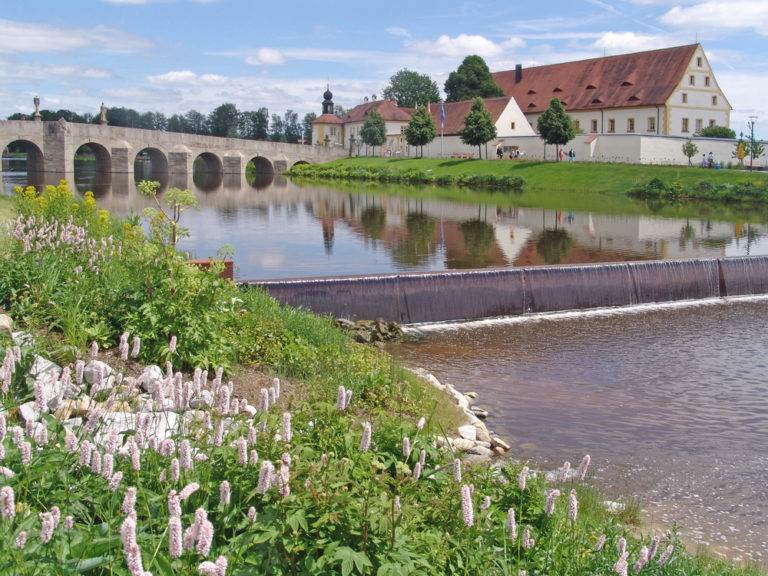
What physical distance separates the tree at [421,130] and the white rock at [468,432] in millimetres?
62947

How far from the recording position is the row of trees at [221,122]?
12094cm

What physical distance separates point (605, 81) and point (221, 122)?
3105 inches

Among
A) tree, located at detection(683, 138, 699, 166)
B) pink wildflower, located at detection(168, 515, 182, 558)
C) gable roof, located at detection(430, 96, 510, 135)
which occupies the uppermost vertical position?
gable roof, located at detection(430, 96, 510, 135)

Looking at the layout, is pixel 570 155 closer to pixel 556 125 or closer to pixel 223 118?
pixel 556 125

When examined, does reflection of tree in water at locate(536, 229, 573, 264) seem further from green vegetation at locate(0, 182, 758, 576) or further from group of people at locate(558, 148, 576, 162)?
group of people at locate(558, 148, 576, 162)

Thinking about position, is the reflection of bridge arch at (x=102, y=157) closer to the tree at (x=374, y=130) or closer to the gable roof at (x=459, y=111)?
the tree at (x=374, y=130)

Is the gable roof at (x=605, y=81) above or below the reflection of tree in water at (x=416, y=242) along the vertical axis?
above

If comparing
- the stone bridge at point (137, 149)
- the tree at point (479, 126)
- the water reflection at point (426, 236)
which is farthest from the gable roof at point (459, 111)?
the water reflection at point (426, 236)

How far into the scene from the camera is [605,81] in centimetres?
6794

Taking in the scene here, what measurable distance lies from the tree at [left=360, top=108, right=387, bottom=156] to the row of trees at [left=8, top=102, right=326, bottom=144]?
39.4 metres

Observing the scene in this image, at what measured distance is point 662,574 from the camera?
3799 mm

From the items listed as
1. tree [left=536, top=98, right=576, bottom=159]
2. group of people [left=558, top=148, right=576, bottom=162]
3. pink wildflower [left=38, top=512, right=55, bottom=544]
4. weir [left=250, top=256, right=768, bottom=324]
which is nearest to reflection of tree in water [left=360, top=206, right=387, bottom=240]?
weir [left=250, top=256, right=768, bottom=324]

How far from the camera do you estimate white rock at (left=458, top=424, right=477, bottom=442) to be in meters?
7.47

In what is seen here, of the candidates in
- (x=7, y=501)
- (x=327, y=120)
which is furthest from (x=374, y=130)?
(x=7, y=501)
